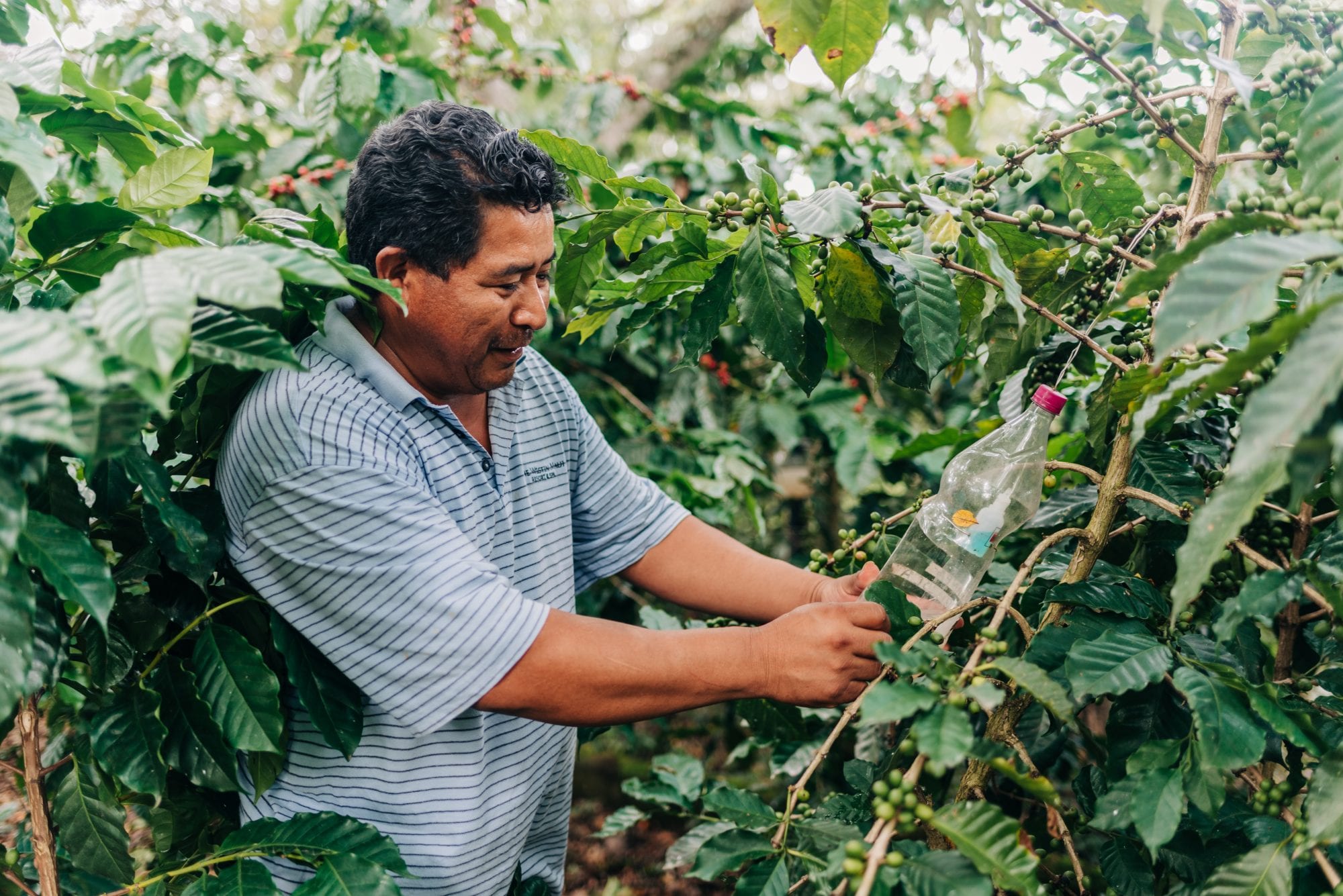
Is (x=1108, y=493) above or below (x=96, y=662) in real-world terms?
above

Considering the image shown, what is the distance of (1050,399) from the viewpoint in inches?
54.0

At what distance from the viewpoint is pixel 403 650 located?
4.18 ft

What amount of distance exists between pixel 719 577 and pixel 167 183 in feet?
3.89

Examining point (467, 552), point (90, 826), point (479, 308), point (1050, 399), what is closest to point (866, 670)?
point (1050, 399)

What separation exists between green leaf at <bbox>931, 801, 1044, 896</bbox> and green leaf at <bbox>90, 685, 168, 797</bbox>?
1011 millimetres

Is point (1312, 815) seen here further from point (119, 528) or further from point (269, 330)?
point (119, 528)

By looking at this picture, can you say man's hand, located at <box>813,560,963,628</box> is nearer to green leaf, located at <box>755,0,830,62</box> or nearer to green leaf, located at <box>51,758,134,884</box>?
green leaf, located at <box>755,0,830,62</box>

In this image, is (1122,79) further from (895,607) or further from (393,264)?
(393,264)

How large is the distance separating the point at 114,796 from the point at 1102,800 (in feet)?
4.63

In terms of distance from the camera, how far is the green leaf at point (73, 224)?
1.20m

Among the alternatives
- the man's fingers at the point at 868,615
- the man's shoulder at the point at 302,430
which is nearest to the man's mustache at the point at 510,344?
the man's shoulder at the point at 302,430

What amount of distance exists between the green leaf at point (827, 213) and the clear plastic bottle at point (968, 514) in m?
0.57

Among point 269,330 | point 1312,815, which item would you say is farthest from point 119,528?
point 1312,815

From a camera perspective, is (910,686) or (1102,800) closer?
(910,686)
